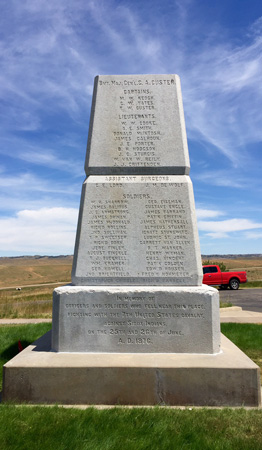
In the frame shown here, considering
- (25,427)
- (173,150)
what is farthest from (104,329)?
(173,150)

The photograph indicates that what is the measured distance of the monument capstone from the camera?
378cm

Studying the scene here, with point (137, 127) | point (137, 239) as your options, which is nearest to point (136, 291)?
point (137, 239)

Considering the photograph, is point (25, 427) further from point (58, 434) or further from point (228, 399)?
point (228, 399)

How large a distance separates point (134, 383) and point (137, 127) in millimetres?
3566

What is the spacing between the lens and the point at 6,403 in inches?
147

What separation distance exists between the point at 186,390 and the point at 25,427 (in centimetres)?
172

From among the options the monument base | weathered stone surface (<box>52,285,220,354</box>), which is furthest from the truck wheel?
the monument base

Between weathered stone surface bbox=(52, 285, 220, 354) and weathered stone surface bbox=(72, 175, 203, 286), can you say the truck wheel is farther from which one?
weathered stone surface bbox=(52, 285, 220, 354)

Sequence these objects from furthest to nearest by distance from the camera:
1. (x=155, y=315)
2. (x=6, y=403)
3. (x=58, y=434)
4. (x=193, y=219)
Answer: (x=193, y=219) < (x=155, y=315) < (x=6, y=403) < (x=58, y=434)

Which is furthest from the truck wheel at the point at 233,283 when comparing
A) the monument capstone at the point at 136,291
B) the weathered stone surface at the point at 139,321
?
the weathered stone surface at the point at 139,321

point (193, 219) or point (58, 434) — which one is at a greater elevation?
point (193, 219)

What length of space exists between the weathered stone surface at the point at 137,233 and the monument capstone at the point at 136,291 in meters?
0.01

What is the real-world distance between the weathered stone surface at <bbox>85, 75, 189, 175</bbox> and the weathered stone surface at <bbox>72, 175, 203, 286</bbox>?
0.70 ft

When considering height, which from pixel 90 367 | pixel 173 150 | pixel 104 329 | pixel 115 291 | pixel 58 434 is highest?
pixel 173 150
